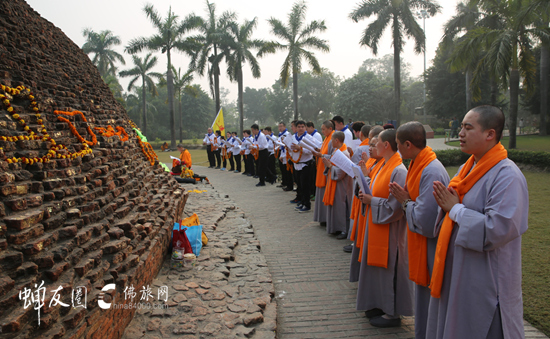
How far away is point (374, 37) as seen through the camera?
22781mm

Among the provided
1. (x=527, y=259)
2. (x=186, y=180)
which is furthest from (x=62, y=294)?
(x=186, y=180)

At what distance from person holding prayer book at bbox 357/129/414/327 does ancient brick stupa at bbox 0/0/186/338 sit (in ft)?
7.58

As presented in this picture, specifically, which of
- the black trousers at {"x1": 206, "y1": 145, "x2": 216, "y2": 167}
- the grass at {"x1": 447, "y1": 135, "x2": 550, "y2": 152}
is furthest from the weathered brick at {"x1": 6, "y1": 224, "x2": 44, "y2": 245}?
the grass at {"x1": 447, "y1": 135, "x2": 550, "y2": 152}

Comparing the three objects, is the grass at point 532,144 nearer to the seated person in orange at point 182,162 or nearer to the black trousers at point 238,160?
the black trousers at point 238,160

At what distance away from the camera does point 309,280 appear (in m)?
4.90

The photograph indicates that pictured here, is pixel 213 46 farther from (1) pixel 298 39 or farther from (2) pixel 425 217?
(2) pixel 425 217

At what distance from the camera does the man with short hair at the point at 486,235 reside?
7.46 feet

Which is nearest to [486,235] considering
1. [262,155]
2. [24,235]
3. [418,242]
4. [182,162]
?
[418,242]

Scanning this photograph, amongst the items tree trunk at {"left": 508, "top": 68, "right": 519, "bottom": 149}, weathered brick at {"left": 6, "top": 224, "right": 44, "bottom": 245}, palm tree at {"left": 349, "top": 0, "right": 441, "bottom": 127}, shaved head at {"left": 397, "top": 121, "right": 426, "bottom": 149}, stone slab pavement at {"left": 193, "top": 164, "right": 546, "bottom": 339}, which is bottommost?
stone slab pavement at {"left": 193, "top": 164, "right": 546, "bottom": 339}

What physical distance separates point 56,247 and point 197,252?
247 centimetres

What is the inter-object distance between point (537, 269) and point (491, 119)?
337cm

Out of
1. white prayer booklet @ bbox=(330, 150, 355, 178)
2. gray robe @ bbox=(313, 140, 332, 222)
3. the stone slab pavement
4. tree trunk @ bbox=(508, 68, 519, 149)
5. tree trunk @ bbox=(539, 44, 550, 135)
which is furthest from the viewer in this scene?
tree trunk @ bbox=(539, 44, 550, 135)

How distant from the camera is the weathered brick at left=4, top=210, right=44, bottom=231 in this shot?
279 cm

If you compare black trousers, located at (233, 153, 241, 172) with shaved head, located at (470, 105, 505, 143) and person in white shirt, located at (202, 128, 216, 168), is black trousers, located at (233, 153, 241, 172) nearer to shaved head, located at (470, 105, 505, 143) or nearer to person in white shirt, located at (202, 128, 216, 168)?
person in white shirt, located at (202, 128, 216, 168)
